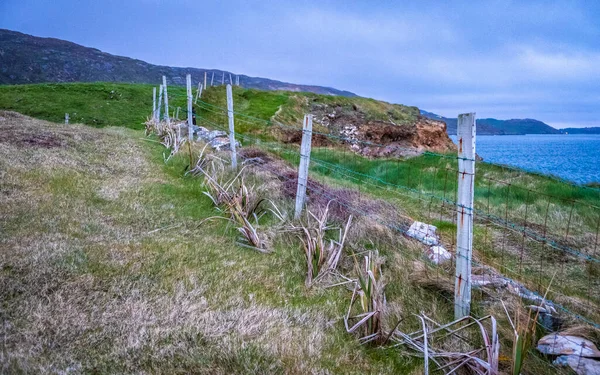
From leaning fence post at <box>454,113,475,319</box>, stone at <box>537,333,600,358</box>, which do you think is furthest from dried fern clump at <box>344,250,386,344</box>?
stone at <box>537,333,600,358</box>

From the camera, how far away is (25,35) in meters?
157

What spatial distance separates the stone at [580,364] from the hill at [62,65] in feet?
238

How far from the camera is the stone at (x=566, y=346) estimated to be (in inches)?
115

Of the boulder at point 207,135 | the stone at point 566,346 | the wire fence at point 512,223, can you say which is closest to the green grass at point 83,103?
the boulder at point 207,135

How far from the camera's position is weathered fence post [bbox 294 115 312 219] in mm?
5918

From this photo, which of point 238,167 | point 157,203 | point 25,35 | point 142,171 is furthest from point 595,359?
point 25,35

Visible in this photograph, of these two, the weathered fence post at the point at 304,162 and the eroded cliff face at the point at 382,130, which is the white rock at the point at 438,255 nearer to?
the weathered fence post at the point at 304,162

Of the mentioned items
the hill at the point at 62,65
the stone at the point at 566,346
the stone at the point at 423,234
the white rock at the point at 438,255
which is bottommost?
the stone at the point at 566,346

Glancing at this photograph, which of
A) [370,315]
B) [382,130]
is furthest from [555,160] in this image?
[370,315]

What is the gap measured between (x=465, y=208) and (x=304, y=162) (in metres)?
2.93

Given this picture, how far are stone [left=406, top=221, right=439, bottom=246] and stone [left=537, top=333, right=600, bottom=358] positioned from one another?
7.64ft

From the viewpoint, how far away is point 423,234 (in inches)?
226

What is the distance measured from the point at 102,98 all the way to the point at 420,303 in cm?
2790

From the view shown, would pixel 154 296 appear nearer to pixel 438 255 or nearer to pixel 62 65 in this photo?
pixel 438 255
